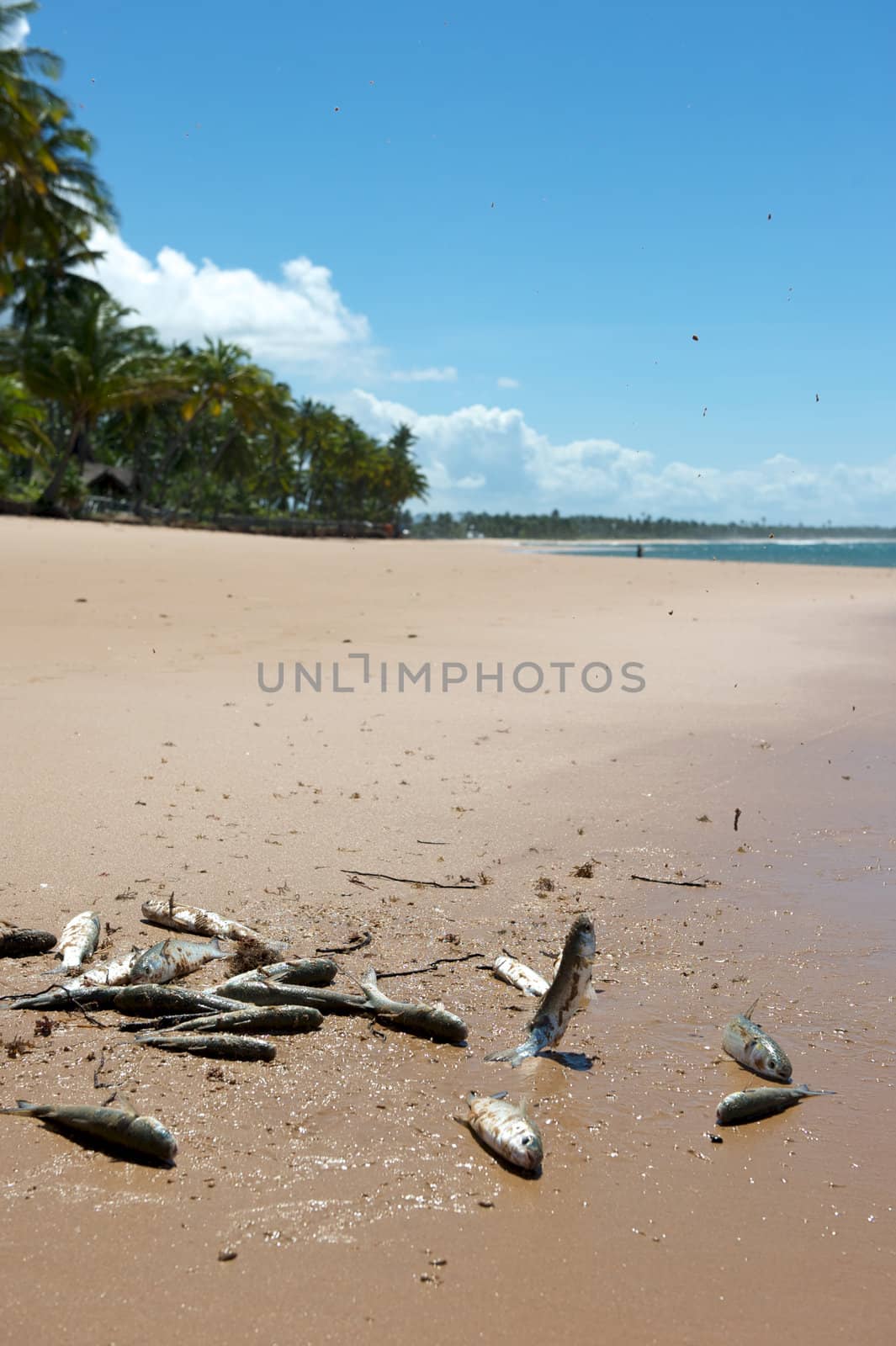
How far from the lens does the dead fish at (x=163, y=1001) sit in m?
4.13

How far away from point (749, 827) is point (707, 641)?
944 cm

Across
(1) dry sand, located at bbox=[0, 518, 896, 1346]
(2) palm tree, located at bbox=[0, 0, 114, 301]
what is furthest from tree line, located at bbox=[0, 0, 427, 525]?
(1) dry sand, located at bbox=[0, 518, 896, 1346]

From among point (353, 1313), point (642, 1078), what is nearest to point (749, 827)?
point (642, 1078)

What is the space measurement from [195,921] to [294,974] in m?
0.79

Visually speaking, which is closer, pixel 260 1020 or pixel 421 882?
pixel 260 1020

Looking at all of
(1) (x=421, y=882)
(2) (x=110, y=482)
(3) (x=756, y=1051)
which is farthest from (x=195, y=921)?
(2) (x=110, y=482)

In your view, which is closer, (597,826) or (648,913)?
(648,913)

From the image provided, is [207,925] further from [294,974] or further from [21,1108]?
[21,1108]

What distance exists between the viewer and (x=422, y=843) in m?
6.43

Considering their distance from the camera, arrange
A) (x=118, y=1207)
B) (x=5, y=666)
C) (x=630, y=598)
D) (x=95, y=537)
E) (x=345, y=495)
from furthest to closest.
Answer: (x=345, y=495)
(x=95, y=537)
(x=630, y=598)
(x=5, y=666)
(x=118, y=1207)

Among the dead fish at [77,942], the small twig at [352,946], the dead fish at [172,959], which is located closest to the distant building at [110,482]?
the dead fish at [77,942]

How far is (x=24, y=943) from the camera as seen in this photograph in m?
4.61

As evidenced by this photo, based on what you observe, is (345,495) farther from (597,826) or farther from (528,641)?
(597,826)

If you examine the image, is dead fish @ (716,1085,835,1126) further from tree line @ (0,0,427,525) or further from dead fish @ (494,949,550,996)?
tree line @ (0,0,427,525)
